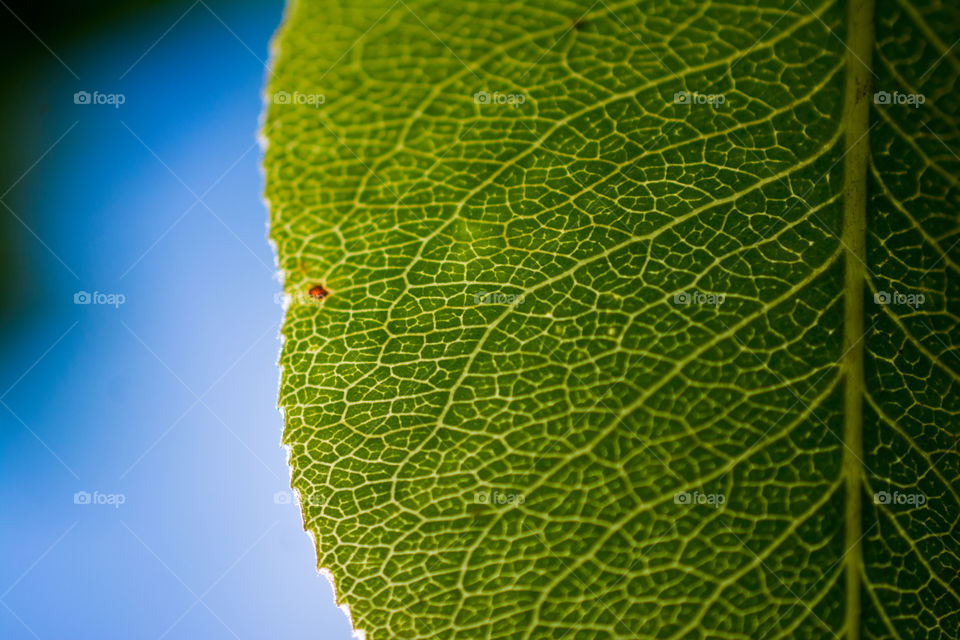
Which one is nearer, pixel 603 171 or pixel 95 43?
pixel 603 171

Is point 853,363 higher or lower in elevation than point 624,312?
lower

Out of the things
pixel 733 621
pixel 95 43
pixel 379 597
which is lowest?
pixel 733 621

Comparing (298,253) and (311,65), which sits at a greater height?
(311,65)

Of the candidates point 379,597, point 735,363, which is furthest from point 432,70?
point 379,597

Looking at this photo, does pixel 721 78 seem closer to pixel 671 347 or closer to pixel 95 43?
pixel 671 347

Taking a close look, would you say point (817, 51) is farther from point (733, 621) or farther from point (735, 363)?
point (733, 621)

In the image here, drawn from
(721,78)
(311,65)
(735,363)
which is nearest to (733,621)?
(735,363)
